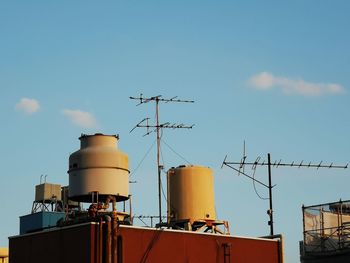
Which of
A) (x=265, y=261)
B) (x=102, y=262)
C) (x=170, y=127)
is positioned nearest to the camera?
(x=102, y=262)

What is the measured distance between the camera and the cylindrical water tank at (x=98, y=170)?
115ft

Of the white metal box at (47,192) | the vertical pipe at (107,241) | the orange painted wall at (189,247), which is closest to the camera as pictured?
the vertical pipe at (107,241)

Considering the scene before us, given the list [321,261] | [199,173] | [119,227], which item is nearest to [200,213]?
[199,173]

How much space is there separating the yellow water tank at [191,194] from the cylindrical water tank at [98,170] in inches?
174

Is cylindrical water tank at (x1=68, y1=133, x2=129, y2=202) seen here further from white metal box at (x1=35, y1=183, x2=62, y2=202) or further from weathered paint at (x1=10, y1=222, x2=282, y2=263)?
white metal box at (x1=35, y1=183, x2=62, y2=202)

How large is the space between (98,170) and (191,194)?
250 inches

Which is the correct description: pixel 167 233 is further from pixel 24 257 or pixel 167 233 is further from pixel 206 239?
pixel 24 257

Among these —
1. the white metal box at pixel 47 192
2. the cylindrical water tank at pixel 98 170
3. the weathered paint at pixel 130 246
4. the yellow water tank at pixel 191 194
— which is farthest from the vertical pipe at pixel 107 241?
the white metal box at pixel 47 192

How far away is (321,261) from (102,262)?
24.9 m

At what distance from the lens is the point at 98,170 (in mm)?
35281

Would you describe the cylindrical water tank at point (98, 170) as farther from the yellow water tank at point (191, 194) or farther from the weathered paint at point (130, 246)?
the yellow water tank at point (191, 194)

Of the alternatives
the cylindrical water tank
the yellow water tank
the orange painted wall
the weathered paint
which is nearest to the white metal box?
the yellow water tank

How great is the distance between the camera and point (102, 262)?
3219 cm

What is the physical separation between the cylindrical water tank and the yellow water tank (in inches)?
174
